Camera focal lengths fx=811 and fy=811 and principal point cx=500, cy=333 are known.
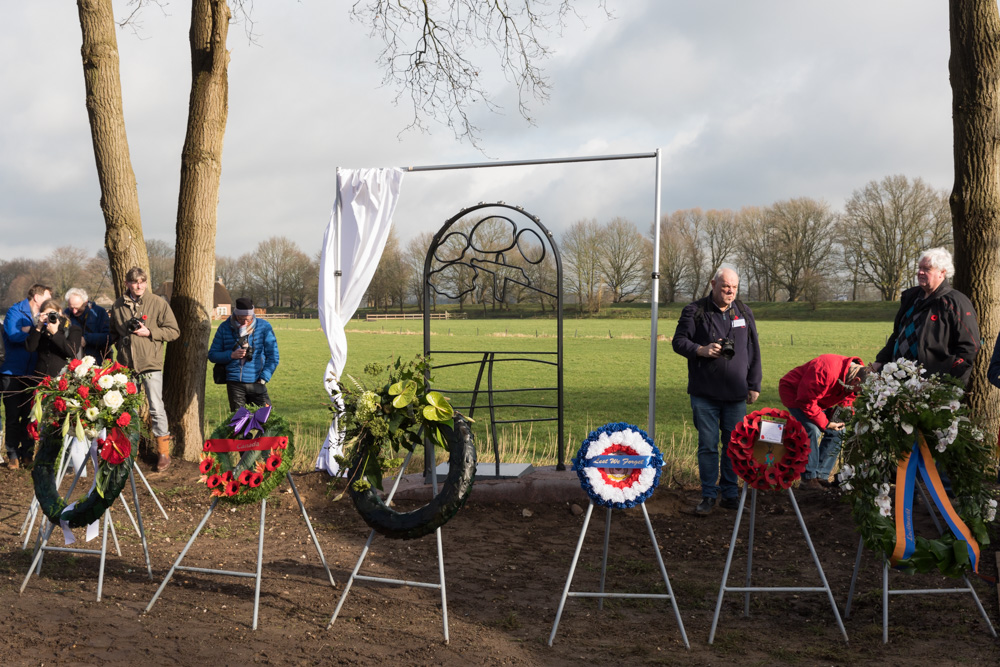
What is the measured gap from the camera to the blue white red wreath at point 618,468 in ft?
12.5

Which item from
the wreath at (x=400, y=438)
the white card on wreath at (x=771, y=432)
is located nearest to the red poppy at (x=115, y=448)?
the wreath at (x=400, y=438)

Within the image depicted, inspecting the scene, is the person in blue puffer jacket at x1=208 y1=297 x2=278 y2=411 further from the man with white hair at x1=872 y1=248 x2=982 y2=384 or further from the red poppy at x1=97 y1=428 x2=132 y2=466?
the man with white hair at x1=872 y1=248 x2=982 y2=384

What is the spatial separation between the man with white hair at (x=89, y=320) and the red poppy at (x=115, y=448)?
2992mm

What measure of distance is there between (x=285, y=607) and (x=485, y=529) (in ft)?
6.28

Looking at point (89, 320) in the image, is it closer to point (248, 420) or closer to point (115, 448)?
point (115, 448)

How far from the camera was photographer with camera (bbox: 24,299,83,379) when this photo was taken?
7.04 m

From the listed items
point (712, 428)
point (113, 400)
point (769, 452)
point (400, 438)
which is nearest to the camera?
point (769, 452)

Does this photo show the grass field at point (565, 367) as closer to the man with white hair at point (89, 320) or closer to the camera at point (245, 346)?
the camera at point (245, 346)

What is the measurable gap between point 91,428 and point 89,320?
3115mm

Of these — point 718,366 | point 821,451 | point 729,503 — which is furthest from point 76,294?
point 821,451

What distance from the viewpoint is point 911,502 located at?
3785mm

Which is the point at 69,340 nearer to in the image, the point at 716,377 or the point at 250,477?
the point at 250,477

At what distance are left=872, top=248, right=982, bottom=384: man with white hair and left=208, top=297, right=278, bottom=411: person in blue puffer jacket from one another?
17.2ft

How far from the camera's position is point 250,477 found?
4230 millimetres
